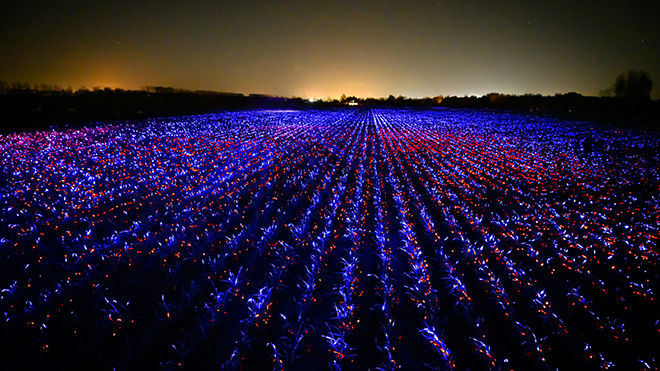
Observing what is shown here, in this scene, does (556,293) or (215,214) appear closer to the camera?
(556,293)

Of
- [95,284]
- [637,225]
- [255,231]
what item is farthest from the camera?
[637,225]

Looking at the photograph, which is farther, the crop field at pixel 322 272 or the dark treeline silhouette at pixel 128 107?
the dark treeline silhouette at pixel 128 107

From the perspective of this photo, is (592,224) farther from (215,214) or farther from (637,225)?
(215,214)

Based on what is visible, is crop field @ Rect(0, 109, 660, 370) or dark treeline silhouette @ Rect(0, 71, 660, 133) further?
dark treeline silhouette @ Rect(0, 71, 660, 133)

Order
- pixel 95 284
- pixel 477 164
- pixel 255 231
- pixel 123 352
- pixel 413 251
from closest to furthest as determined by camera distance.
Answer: pixel 123 352
pixel 95 284
pixel 413 251
pixel 255 231
pixel 477 164

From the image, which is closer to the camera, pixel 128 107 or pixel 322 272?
pixel 322 272

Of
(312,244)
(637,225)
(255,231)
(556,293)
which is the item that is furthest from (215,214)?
(637,225)

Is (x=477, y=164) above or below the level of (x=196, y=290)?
above

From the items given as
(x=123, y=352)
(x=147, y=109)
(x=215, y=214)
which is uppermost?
(x=147, y=109)
